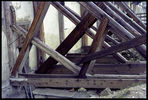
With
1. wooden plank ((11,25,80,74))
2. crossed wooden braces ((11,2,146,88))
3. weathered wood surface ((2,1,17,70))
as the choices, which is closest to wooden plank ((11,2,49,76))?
crossed wooden braces ((11,2,146,88))

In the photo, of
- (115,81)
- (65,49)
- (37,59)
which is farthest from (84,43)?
(115,81)

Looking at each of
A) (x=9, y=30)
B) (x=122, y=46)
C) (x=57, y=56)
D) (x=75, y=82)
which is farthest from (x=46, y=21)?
(x=122, y=46)

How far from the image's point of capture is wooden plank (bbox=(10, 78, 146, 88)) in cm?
388

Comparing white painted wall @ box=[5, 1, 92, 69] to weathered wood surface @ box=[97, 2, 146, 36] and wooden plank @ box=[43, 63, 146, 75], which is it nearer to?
wooden plank @ box=[43, 63, 146, 75]

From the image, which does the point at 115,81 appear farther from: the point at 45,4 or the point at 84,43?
the point at 84,43

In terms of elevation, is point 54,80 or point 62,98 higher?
point 54,80

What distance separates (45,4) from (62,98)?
1.56 m

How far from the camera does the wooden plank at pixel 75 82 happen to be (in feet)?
12.7

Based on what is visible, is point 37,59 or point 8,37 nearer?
point 8,37

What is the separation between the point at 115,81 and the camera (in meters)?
3.90

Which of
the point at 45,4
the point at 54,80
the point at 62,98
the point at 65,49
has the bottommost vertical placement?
the point at 62,98

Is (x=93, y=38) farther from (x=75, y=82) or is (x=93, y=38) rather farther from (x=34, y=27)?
(x=34, y=27)

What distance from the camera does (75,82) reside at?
411 cm

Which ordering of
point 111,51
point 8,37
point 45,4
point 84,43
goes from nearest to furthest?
point 111,51, point 45,4, point 8,37, point 84,43
